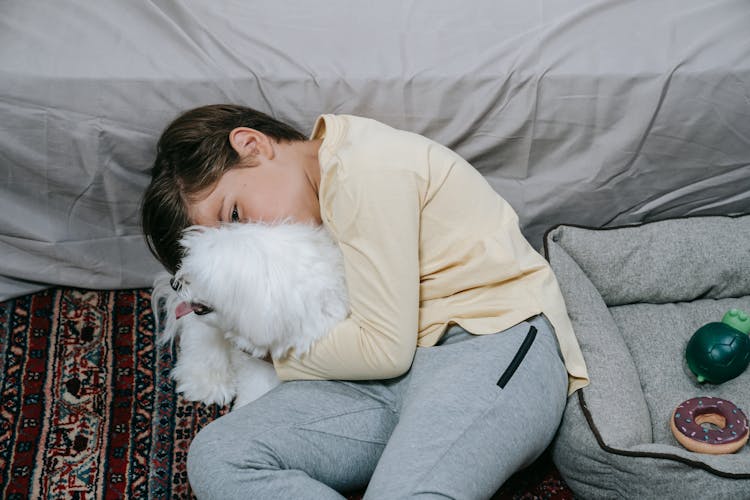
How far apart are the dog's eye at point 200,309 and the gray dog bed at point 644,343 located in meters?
0.58

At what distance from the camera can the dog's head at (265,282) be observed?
1065mm

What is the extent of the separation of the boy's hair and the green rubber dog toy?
0.74m

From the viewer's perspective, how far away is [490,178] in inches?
58.4

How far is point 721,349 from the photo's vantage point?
1.18 m

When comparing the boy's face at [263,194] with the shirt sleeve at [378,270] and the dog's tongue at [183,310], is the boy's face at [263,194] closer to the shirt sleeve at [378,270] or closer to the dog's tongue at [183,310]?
the shirt sleeve at [378,270]

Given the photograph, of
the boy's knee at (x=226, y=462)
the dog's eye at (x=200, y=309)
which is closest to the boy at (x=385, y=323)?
the boy's knee at (x=226, y=462)

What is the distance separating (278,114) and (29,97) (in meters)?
0.44

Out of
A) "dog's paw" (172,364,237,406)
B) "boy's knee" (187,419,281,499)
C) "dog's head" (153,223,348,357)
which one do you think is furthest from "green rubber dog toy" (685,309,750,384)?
"dog's paw" (172,364,237,406)

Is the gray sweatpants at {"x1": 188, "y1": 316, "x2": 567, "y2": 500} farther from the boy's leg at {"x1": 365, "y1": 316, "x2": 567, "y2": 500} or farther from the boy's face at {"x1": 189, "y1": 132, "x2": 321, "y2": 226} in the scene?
the boy's face at {"x1": 189, "y1": 132, "x2": 321, "y2": 226}

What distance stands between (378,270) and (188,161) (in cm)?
36

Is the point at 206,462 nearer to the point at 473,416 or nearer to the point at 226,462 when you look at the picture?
the point at 226,462

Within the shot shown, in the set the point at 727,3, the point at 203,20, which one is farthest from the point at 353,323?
the point at 727,3

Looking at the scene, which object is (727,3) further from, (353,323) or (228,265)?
(228,265)

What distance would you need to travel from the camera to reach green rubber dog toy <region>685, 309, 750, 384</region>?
1180 millimetres
